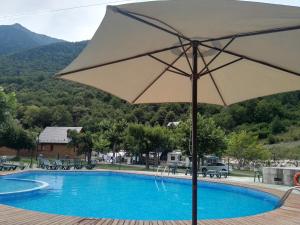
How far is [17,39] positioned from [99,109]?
8434 centimetres

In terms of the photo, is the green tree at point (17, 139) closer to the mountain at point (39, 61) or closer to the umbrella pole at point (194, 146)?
the mountain at point (39, 61)

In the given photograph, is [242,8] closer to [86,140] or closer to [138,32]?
[138,32]

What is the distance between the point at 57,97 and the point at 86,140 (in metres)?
25.0

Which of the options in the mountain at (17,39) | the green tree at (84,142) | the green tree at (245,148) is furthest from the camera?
the mountain at (17,39)

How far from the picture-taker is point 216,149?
24.7m

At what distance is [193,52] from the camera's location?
10.6ft

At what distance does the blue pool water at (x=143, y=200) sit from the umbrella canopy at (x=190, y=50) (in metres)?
6.18

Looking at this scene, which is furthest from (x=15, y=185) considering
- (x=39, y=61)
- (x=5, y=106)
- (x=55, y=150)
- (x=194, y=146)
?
(x=39, y=61)

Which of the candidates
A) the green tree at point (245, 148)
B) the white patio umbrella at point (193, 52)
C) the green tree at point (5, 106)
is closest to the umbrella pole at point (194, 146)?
the white patio umbrella at point (193, 52)

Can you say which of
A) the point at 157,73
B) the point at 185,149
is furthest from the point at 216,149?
the point at 157,73

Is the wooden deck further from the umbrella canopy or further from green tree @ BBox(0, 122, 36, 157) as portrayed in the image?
green tree @ BBox(0, 122, 36, 157)

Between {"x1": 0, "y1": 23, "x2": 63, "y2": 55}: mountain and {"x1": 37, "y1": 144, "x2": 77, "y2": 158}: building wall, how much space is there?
67400 mm

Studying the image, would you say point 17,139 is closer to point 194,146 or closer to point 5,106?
point 5,106

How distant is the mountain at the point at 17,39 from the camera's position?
108806 mm
